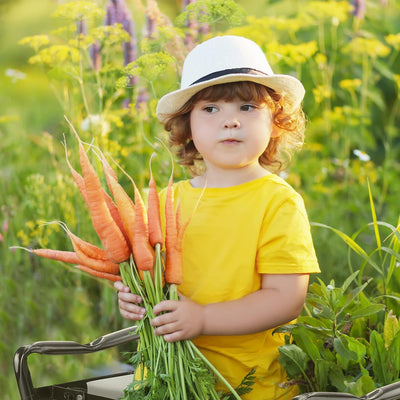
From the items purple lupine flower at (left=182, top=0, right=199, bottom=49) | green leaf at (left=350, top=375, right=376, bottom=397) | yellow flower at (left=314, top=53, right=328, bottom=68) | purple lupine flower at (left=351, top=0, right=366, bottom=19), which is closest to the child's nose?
green leaf at (left=350, top=375, right=376, bottom=397)

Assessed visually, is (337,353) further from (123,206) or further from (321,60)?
(321,60)

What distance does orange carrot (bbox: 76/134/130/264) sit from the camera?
54.2 inches

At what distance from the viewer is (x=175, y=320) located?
1.37m

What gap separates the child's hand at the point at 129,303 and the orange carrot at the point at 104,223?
6cm

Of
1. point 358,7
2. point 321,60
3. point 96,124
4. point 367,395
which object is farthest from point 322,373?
point 358,7

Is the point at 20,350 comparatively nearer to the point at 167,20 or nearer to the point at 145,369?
the point at 145,369

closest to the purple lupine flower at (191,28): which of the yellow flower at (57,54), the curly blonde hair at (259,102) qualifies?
the yellow flower at (57,54)

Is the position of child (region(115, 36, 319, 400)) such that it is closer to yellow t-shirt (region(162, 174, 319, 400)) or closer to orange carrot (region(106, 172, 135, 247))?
yellow t-shirt (region(162, 174, 319, 400))

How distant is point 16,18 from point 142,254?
5104 millimetres

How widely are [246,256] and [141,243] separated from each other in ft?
0.89

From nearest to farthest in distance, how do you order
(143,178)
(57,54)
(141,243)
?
(141,243)
(57,54)
(143,178)

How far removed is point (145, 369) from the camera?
59.6 inches

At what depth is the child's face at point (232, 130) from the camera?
1524mm

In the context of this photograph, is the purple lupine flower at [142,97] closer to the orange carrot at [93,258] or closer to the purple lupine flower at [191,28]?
the purple lupine flower at [191,28]
